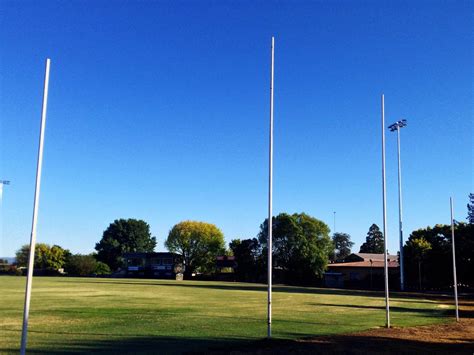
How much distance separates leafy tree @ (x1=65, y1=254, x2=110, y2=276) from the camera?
123100 millimetres

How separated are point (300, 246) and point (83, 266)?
188ft

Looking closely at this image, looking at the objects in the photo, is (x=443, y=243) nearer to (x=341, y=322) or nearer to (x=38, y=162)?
(x=341, y=322)

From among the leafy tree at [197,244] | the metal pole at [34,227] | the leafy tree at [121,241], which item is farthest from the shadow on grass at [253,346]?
the leafy tree at [121,241]

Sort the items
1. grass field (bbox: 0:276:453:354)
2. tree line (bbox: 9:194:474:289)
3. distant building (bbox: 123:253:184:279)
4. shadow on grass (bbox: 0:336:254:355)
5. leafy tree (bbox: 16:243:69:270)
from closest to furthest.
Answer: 1. shadow on grass (bbox: 0:336:254:355)
2. grass field (bbox: 0:276:453:354)
3. tree line (bbox: 9:194:474:289)
4. distant building (bbox: 123:253:184:279)
5. leafy tree (bbox: 16:243:69:270)

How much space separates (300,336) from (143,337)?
5609 millimetres

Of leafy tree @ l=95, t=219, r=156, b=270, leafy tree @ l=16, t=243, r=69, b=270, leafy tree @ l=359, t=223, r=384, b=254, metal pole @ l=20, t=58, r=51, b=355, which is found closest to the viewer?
metal pole @ l=20, t=58, r=51, b=355

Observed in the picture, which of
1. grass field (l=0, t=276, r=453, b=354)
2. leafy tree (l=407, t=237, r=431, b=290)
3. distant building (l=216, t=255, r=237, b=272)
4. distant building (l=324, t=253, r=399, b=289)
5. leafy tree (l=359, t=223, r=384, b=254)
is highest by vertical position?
leafy tree (l=359, t=223, r=384, b=254)

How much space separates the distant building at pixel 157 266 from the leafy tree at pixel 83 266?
23.3ft

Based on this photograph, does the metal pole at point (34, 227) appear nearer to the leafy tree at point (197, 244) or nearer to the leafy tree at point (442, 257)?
the leafy tree at point (442, 257)

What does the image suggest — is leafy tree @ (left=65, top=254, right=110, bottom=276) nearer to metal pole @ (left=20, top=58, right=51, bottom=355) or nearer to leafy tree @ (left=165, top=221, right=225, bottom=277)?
leafy tree @ (left=165, top=221, right=225, bottom=277)

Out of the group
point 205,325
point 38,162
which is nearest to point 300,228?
point 205,325

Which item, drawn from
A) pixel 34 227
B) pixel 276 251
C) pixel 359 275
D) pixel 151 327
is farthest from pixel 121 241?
pixel 34 227

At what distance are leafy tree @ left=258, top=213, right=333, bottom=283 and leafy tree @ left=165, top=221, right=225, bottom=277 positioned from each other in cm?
2382

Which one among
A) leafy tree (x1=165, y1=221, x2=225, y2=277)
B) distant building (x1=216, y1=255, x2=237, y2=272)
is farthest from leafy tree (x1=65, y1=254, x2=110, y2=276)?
distant building (x1=216, y1=255, x2=237, y2=272)
